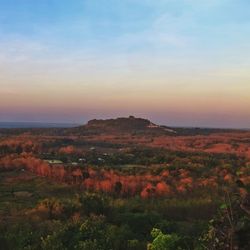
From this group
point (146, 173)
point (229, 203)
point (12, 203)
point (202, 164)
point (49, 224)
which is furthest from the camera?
point (202, 164)

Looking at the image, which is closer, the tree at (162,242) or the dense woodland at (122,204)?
the dense woodland at (122,204)

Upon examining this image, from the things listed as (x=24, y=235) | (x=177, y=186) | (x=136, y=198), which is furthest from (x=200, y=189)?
(x=24, y=235)

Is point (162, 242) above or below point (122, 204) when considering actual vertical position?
above

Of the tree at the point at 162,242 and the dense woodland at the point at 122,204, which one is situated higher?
the tree at the point at 162,242

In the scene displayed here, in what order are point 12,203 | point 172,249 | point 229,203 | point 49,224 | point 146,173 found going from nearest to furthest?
point 229,203 → point 172,249 → point 49,224 → point 12,203 → point 146,173

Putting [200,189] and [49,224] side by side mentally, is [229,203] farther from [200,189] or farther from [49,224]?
[200,189]

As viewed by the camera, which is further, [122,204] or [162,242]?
[122,204]

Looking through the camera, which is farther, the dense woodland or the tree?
the tree

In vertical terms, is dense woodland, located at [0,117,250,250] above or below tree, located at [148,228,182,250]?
below
